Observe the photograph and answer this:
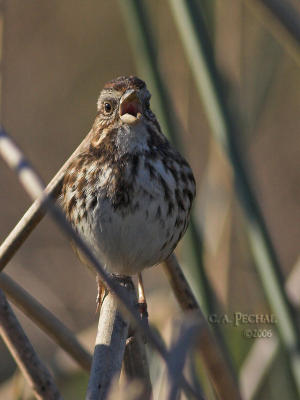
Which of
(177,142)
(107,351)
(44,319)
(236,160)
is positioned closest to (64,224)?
(107,351)

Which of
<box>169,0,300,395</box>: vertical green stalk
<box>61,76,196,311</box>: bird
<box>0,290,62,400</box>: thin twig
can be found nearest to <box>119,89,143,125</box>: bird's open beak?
<box>61,76,196,311</box>: bird

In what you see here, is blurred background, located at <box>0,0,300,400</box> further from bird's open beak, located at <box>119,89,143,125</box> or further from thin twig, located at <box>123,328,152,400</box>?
thin twig, located at <box>123,328,152,400</box>

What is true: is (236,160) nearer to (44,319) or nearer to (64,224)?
(44,319)

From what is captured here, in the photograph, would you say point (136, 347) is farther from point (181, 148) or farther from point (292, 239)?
point (292, 239)

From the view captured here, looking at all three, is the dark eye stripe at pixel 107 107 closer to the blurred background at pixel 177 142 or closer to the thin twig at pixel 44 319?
the blurred background at pixel 177 142

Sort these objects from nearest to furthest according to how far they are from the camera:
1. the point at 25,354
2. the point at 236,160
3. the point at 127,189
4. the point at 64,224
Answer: the point at 64,224
the point at 25,354
the point at 236,160
the point at 127,189

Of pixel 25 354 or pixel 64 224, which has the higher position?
pixel 64 224

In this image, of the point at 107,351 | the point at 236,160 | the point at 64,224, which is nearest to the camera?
the point at 64,224
